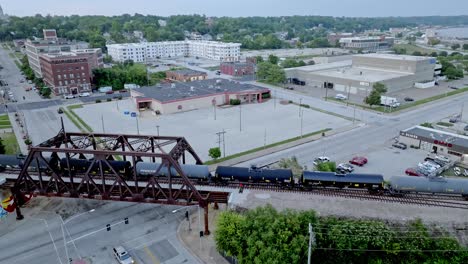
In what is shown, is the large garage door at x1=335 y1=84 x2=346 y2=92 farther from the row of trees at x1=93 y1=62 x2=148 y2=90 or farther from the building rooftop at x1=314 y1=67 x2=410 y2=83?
the row of trees at x1=93 y1=62 x2=148 y2=90

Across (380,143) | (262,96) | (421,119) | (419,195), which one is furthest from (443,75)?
(419,195)

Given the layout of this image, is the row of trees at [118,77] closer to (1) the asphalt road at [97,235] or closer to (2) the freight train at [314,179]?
(2) the freight train at [314,179]

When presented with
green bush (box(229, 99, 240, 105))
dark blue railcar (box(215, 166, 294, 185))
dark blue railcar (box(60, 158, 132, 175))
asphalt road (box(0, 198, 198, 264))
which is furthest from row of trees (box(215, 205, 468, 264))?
green bush (box(229, 99, 240, 105))

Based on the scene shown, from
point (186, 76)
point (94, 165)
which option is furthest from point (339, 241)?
point (186, 76)

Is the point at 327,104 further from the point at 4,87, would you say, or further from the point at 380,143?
the point at 4,87

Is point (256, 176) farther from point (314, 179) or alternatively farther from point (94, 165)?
point (94, 165)

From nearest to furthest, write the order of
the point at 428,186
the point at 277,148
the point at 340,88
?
the point at 428,186
the point at 277,148
the point at 340,88

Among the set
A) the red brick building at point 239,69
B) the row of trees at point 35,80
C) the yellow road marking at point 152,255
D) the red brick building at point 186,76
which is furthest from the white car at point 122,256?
the red brick building at point 239,69
